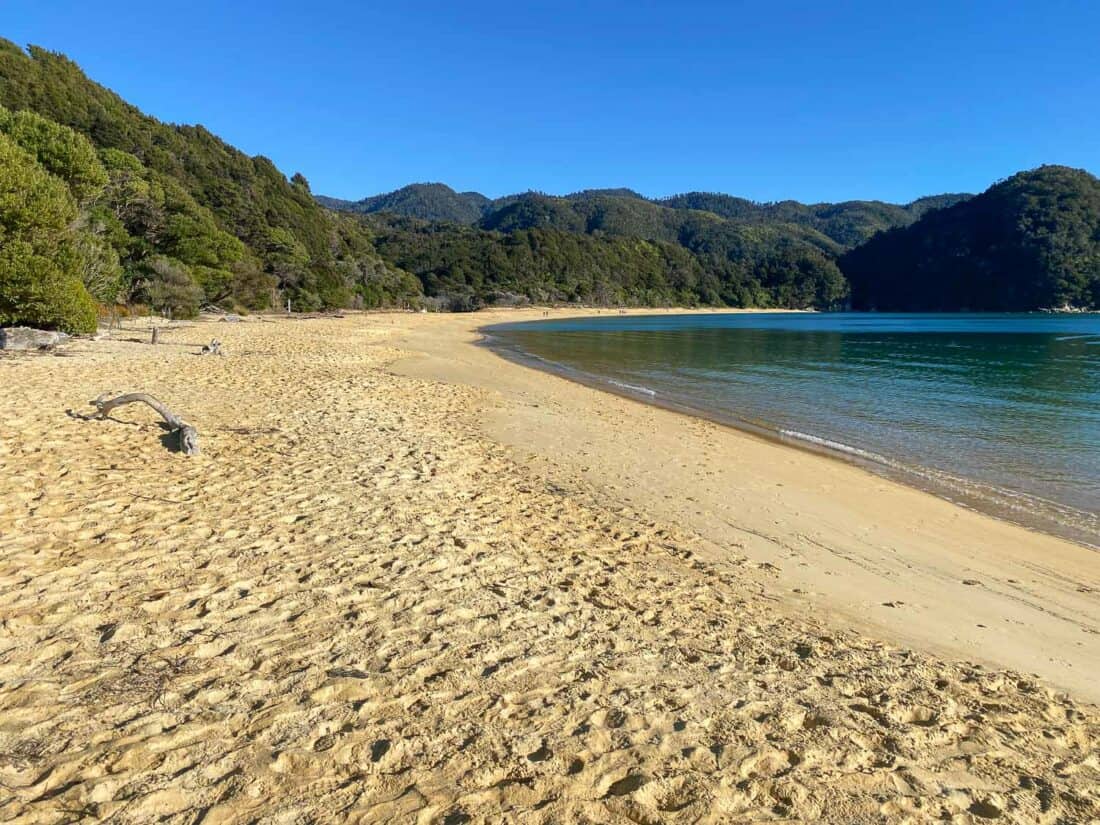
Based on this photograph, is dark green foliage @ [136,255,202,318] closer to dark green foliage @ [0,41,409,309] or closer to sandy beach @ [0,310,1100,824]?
dark green foliage @ [0,41,409,309]

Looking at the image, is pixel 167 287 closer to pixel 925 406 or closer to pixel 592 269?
pixel 925 406

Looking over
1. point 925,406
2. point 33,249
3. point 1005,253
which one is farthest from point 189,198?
point 1005,253

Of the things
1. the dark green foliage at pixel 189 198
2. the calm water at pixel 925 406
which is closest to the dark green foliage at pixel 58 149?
the dark green foliage at pixel 189 198

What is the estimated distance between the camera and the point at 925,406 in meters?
18.1

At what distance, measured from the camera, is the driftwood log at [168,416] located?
8047 millimetres

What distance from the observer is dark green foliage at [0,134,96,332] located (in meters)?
17.3

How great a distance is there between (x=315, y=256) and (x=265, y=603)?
84.3 metres

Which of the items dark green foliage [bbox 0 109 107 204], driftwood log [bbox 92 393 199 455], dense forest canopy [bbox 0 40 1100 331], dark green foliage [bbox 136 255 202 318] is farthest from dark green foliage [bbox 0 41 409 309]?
driftwood log [bbox 92 393 199 455]

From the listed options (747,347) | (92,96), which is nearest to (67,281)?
(747,347)

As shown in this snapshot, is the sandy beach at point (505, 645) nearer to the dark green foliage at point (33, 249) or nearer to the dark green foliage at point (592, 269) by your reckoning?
the dark green foliage at point (33, 249)

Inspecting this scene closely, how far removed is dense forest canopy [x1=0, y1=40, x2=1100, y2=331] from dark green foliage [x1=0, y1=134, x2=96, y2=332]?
5 centimetres

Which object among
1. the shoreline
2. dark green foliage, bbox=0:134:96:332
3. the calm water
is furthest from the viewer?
dark green foliage, bbox=0:134:96:332

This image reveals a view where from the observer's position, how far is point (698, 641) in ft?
14.4

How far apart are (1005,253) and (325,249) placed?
136 m
